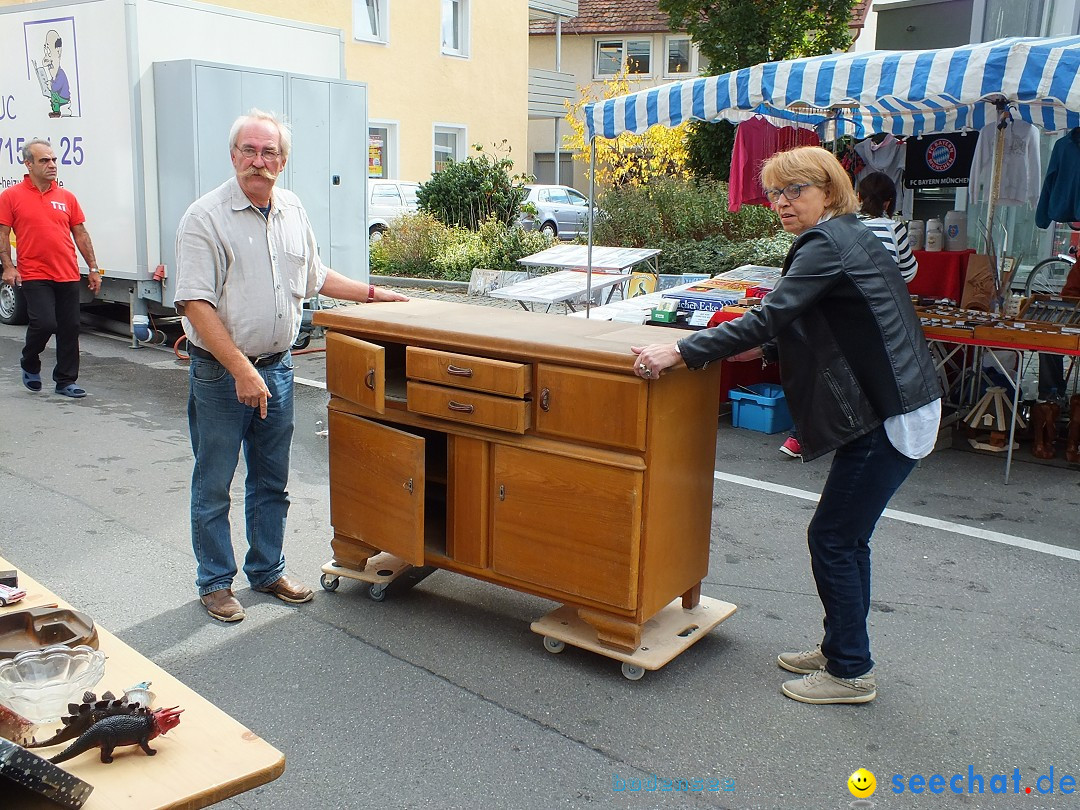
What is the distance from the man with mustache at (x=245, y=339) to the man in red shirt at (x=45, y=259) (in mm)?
4668

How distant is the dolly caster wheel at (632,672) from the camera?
369cm

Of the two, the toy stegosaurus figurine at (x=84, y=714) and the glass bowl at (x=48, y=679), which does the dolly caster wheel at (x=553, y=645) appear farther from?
the toy stegosaurus figurine at (x=84, y=714)

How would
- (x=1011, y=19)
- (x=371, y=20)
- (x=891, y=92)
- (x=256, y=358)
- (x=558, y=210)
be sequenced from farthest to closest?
(x=558, y=210)
(x=371, y=20)
(x=1011, y=19)
(x=891, y=92)
(x=256, y=358)

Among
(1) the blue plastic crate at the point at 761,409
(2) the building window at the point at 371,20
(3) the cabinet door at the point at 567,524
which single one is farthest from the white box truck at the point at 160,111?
(2) the building window at the point at 371,20

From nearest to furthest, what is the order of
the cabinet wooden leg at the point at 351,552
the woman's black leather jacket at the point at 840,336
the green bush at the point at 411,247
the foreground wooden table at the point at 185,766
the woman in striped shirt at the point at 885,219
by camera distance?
the foreground wooden table at the point at 185,766 < the woman's black leather jacket at the point at 840,336 < the cabinet wooden leg at the point at 351,552 < the woman in striped shirt at the point at 885,219 < the green bush at the point at 411,247

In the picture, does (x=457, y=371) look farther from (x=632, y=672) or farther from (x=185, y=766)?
(x=185, y=766)

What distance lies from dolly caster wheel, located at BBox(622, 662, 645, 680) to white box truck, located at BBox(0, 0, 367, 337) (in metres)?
7.29

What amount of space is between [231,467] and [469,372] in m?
1.11

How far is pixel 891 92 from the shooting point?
22.6 ft

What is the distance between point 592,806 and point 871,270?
6.03 feet

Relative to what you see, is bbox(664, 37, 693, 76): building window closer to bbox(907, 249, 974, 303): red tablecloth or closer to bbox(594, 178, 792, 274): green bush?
bbox(594, 178, 792, 274): green bush

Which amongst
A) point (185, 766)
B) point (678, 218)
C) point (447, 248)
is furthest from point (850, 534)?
point (447, 248)

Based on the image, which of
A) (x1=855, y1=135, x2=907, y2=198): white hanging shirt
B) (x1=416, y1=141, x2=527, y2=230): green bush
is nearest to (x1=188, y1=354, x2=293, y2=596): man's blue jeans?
(x1=855, y1=135, x2=907, y2=198): white hanging shirt

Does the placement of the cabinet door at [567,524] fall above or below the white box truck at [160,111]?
below
